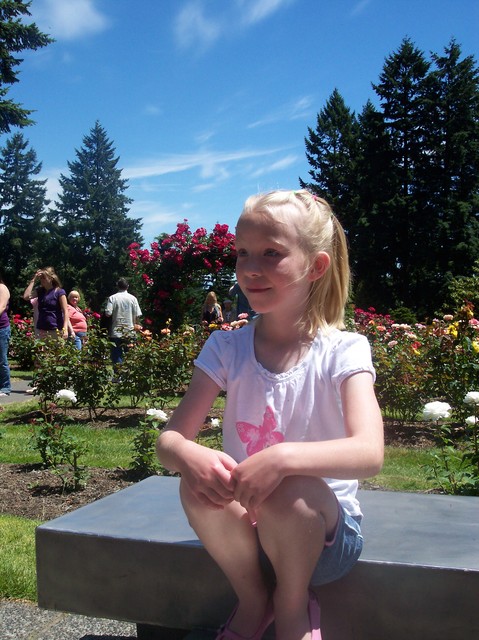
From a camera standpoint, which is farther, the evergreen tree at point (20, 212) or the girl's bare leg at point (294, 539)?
the evergreen tree at point (20, 212)

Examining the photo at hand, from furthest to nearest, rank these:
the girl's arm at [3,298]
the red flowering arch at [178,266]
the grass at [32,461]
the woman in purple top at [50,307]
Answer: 1. the red flowering arch at [178,266]
2. the woman in purple top at [50,307]
3. the girl's arm at [3,298]
4. the grass at [32,461]

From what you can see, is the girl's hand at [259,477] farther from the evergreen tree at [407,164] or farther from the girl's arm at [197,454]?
the evergreen tree at [407,164]

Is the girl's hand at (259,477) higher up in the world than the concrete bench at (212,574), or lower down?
higher up

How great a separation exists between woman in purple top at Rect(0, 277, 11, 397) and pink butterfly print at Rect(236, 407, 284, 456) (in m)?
6.08

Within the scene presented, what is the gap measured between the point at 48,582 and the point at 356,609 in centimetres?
88

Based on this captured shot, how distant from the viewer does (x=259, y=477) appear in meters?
1.37

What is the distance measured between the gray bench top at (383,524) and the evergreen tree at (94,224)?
148 feet

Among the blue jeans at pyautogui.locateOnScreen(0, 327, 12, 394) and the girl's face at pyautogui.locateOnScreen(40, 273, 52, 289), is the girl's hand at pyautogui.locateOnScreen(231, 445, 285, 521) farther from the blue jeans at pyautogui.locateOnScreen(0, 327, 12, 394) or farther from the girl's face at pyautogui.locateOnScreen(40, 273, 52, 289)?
the girl's face at pyautogui.locateOnScreen(40, 273, 52, 289)

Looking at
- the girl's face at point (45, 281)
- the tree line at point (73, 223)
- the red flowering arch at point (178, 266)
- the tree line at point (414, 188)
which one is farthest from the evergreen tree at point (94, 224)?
the girl's face at point (45, 281)

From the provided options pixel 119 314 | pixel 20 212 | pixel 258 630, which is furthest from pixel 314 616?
pixel 20 212

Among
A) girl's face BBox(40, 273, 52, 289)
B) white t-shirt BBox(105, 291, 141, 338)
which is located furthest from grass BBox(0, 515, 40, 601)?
white t-shirt BBox(105, 291, 141, 338)

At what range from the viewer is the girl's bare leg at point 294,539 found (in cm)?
141

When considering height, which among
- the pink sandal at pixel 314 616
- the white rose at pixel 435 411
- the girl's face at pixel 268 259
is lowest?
Result: the pink sandal at pixel 314 616

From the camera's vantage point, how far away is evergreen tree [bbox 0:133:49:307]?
4462 cm
